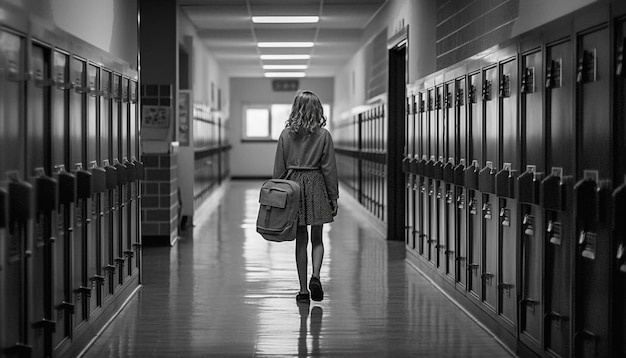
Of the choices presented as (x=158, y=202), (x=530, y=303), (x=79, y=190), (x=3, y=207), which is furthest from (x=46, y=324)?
(x=158, y=202)

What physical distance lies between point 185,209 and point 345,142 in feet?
23.9

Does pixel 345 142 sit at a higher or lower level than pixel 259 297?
higher

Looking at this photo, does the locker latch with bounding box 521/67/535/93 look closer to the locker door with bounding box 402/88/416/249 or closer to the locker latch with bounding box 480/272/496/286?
the locker latch with bounding box 480/272/496/286

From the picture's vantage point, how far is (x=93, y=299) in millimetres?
5578

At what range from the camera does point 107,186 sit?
5.77 metres

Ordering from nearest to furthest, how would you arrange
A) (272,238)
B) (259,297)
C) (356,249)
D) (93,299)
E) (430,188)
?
(93,299) < (272,238) < (259,297) < (430,188) < (356,249)

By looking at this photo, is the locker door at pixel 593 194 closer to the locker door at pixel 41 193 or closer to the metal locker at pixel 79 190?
the locker door at pixel 41 193

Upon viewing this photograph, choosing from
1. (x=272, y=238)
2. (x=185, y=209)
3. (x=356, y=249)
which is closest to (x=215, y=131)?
(x=185, y=209)

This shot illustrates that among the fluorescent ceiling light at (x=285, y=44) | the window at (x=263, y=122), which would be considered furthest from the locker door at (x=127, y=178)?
the window at (x=263, y=122)

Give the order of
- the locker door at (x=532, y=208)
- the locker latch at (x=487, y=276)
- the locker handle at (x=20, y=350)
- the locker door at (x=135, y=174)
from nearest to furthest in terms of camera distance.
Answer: the locker handle at (x=20, y=350) → the locker door at (x=532, y=208) → the locker latch at (x=487, y=276) → the locker door at (x=135, y=174)

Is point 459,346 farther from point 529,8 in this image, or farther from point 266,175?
point 266,175

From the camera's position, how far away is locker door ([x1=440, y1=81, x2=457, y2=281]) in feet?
23.0

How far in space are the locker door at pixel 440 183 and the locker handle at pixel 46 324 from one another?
372 cm

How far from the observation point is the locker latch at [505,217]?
539 centimetres
